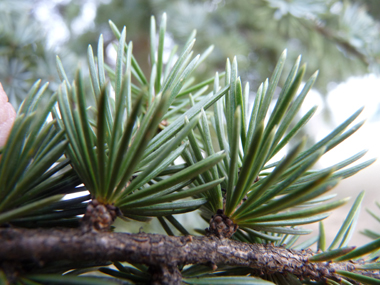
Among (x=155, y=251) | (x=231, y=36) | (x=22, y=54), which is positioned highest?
(x=231, y=36)

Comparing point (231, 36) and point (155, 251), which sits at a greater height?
point (231, 36)

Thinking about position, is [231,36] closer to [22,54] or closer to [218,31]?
[218,31]

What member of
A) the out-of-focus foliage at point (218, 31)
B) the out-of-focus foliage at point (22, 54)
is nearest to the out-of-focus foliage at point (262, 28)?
the out-of-focus foliage at point (218, 31)

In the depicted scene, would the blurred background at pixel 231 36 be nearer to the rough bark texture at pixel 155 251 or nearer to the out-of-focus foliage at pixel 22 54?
the out-of-focus foliage at pixel 22 54

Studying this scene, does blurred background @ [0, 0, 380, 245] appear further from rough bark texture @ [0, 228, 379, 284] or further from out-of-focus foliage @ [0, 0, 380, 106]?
rough bark texture @ [0, 228, 379, 284]

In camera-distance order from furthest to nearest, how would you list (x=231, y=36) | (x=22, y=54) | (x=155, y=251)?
(x=231, y=36)
(x=22, y=54)
(x=155, y=251)

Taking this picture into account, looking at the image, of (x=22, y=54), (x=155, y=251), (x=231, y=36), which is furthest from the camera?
(x=231, y=36)

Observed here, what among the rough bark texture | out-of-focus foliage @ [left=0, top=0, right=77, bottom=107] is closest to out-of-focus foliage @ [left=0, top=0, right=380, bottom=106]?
out-of-focus foliage @ [left=0, top=0, right=77, bottom=107]

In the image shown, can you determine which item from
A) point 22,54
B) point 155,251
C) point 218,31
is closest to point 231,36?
point 218,31

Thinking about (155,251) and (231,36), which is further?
(231,36)
